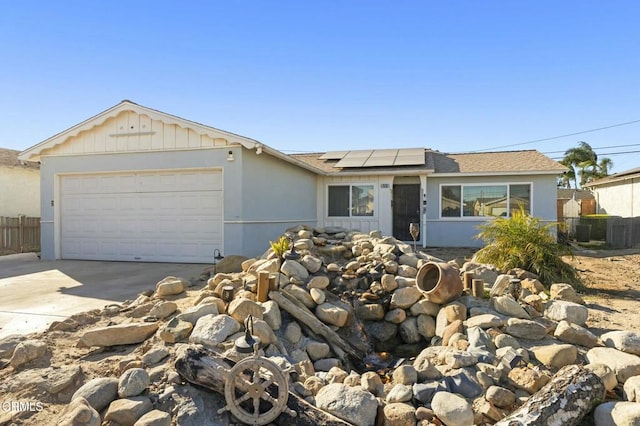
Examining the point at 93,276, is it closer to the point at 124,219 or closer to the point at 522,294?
the point at 124,219

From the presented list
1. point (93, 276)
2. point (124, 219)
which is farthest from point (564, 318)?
point (124, 219)

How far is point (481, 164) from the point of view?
13.1m

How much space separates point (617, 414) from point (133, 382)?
12.4 feet

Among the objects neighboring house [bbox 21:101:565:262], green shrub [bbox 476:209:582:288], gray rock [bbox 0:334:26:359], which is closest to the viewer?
gray rock [bbox 0:334:26:359]

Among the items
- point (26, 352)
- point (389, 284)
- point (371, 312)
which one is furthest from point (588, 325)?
point (26, 352)

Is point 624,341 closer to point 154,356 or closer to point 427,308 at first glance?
point 427,308

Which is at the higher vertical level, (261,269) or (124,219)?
(124,219)

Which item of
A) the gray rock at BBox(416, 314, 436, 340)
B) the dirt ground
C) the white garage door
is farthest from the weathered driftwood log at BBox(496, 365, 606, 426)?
the white garage door

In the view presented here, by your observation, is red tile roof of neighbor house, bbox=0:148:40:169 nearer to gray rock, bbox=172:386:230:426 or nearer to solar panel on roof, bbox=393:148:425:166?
solar panel on roof, bbox=393:148:425:166

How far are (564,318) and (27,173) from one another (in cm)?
1772

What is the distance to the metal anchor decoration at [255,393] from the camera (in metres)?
2.74

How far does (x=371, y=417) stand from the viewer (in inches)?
115

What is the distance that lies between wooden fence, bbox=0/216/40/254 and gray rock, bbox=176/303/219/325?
37.0ft

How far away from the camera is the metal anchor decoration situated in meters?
2.74
